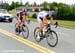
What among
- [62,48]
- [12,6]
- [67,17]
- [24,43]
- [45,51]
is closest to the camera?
Result: [45,51]

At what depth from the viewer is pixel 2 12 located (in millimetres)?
35375

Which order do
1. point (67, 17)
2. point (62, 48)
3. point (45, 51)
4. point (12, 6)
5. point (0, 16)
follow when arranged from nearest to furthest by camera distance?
1. point (45, 51)
2. point (62, 48)
3. point (0, 16)
4. point (67, 17)
5. point (12, 6)

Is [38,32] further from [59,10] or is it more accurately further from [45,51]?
[59,10]

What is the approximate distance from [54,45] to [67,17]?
1450 inches

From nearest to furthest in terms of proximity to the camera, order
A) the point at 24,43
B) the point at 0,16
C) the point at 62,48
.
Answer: the point at 62,48 → the point at 24,43 → the point at 0,16

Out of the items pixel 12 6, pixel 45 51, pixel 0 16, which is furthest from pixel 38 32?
pixel 12 6

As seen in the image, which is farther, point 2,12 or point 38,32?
point 2,12

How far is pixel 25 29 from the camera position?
16.4m

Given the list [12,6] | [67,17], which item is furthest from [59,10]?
[12,6]

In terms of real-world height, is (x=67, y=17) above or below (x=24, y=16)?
below

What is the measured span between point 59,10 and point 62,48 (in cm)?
3982

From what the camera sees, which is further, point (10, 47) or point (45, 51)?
point (10, 47)

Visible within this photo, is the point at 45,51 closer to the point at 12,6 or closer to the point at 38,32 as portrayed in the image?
the point at 38,32

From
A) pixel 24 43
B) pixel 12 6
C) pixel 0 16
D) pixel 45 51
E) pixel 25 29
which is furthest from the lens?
pixel 12 6
